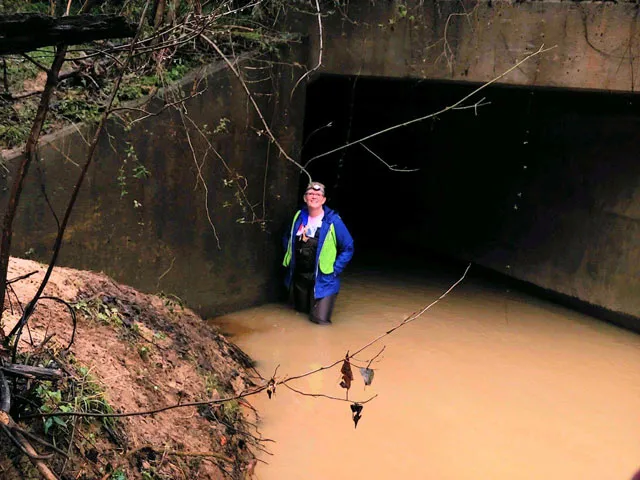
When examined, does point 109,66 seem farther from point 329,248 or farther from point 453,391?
point 453,391

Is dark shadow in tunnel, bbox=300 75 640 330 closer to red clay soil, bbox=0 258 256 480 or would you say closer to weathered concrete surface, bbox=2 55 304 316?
weathered concrete surface, bbox=2 55 304 316

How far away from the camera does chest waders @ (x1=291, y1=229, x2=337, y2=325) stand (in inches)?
307

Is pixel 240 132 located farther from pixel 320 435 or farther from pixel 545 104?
pixel 545 104

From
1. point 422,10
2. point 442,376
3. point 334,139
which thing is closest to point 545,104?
point 422,10

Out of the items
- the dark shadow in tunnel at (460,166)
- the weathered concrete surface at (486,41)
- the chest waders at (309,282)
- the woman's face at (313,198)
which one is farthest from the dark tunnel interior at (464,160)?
the chest waders at (309,282)

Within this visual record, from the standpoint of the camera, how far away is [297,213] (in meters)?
7.97

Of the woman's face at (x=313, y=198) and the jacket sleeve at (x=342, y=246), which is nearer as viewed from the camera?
the woman's face at (x=313, y=198)

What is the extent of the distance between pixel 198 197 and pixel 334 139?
7.24 metres

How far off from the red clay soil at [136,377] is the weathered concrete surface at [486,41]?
12.9 ft

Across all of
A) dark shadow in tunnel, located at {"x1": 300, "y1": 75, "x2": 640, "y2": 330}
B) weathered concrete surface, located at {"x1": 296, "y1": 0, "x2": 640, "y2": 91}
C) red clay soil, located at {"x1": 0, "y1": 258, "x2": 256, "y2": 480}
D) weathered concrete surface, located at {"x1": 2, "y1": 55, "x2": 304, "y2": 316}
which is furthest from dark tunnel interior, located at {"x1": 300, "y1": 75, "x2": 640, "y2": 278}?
red clay soil, located at {"x1": 0, "y1": 258, "x2": 256, "y2": 480}

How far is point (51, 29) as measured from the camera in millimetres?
2395

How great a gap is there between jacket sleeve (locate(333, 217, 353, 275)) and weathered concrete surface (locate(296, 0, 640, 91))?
75.5 inches

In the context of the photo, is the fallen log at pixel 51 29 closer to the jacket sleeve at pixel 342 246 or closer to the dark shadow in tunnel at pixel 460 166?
the jacket sleeve at pixel 342 246

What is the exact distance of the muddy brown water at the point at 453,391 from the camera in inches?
202
